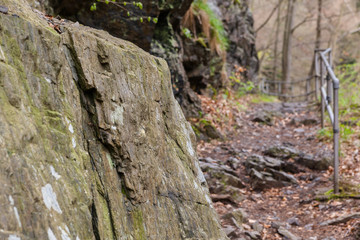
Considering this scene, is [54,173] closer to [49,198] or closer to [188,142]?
[49,198]

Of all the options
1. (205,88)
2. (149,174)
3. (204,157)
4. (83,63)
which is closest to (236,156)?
(204,157)

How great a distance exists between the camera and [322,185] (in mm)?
5211

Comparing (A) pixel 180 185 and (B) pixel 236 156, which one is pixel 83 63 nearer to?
(A) pixel 180 185

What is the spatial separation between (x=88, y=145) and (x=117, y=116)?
0.32 meters

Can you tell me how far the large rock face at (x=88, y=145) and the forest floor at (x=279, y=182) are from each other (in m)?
1.36

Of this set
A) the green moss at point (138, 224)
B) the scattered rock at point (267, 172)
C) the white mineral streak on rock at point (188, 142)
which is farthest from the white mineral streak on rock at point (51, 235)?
the scattered rock at point (267, 172)

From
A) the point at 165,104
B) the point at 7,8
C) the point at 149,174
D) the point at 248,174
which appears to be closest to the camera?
the point at 7,8

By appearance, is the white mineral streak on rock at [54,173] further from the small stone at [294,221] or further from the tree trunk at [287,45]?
the tree trunk at [287,45]

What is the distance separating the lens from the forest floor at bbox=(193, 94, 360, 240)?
4.01 m

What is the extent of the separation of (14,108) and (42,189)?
43 centimetres

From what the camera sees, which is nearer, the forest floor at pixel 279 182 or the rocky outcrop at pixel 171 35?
the forest floor at pixel 279 182

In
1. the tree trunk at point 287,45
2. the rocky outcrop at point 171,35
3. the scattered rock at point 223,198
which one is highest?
the tree trunk at point 287,45

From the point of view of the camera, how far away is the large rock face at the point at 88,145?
5.14 feet

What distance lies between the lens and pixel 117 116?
2.43m
